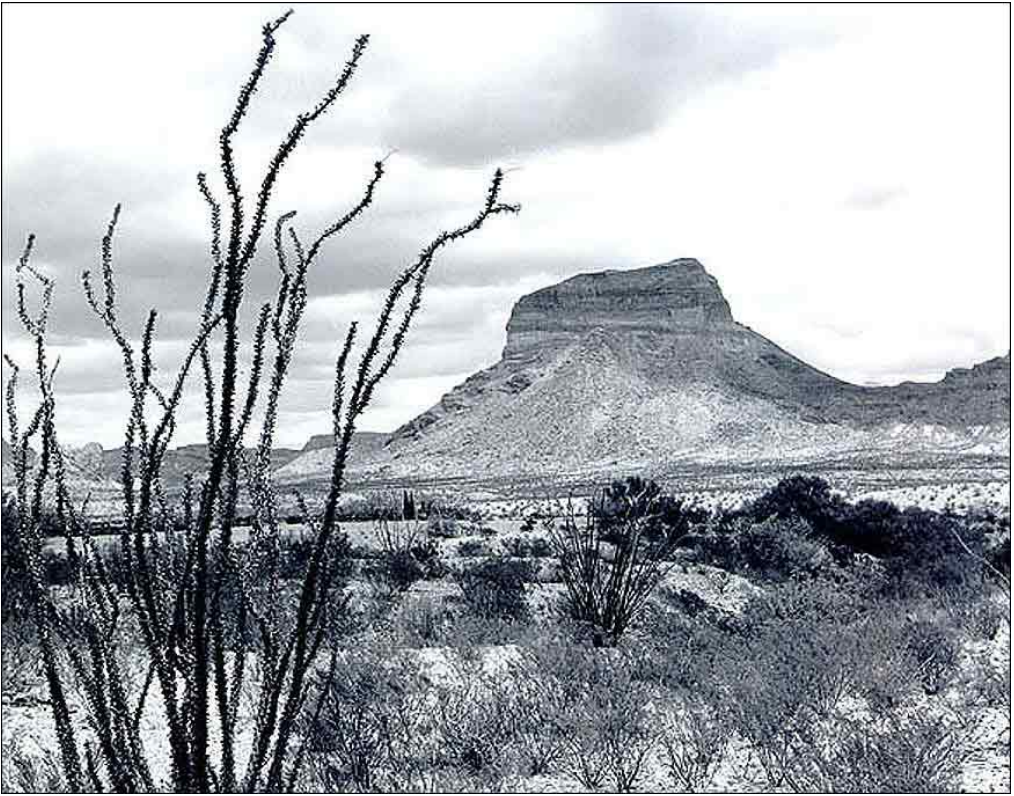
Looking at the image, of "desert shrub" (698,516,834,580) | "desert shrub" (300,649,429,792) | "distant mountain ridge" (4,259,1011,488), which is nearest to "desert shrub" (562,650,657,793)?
"desert shrub" (300,649,429,792)

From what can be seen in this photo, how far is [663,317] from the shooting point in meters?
85.7

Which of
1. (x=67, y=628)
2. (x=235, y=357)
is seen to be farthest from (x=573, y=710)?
(x=235, y=357)

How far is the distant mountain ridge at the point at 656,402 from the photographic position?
214ft

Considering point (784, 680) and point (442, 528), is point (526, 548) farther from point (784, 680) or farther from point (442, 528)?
point (784, 680)

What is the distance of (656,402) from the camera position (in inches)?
2820

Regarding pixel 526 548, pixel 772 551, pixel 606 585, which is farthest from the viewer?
pixel 526 548

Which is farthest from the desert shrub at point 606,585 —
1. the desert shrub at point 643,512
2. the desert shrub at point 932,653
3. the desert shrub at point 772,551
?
the desert shrub at point 772,551

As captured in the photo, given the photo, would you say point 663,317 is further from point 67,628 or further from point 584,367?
point 67,628

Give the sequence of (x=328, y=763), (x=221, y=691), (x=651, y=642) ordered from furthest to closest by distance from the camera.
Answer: (x=651, y=642)
(x=328, y=763)
(x=221, y=691)

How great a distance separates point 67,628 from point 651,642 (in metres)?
9.34

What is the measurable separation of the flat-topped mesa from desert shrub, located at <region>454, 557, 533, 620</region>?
6555cm

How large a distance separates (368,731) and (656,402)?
212 feet

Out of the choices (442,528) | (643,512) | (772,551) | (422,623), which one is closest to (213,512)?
(422,623)

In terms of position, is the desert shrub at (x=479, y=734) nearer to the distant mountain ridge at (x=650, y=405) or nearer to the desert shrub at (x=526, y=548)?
the desert shrub at (x=526, y=548)
